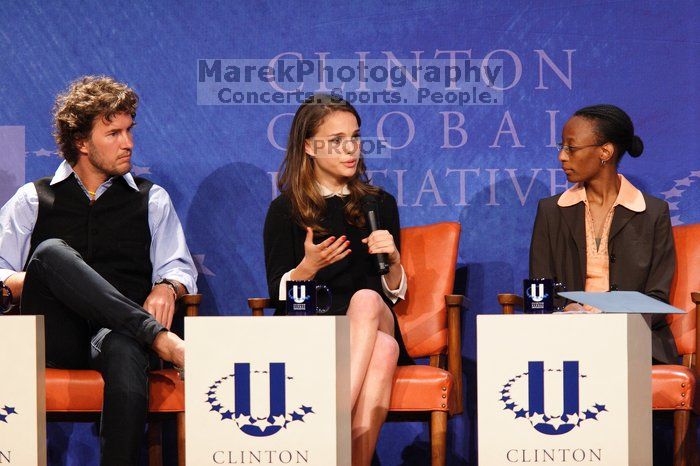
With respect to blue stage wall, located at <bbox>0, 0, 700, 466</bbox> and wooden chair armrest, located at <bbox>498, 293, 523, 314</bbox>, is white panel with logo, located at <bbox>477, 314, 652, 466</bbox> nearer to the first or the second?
wooden chair armrest, located at <bbox>498, 293, 523, 314</bbox>

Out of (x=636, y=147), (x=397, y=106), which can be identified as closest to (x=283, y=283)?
(x=397, y=106)

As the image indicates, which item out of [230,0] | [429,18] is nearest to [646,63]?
[429,18]

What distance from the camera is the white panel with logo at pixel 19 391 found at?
266cm

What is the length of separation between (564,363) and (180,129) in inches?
84.5

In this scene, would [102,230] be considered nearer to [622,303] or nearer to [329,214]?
[329,214]

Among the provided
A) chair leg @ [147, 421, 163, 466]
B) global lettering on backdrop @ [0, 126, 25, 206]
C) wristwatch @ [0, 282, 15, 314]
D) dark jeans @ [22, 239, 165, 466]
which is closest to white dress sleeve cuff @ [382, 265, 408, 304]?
dark jeans @ [22, 239, 165, 466]

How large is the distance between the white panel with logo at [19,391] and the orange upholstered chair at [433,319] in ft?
2.97

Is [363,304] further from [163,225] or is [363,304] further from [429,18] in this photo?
[429,18]

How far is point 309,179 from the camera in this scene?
3598 millimetres

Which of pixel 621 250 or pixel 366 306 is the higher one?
pixel 621 250

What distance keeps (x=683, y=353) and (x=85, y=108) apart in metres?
2.43

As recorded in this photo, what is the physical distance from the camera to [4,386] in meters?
2.67

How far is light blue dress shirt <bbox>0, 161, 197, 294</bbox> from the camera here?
11.6 feet

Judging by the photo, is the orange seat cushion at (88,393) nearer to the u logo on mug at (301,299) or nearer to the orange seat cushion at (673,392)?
the u logo on mug at (301,299)
